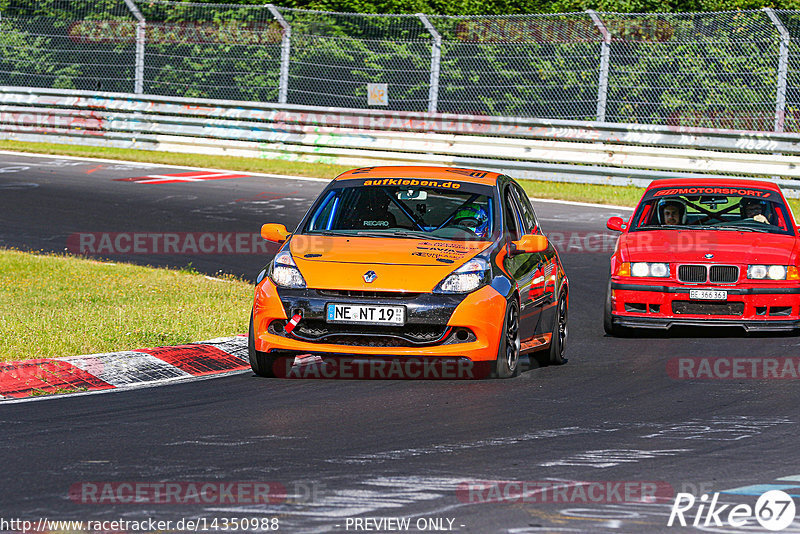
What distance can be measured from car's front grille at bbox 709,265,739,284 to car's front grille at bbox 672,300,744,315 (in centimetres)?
20

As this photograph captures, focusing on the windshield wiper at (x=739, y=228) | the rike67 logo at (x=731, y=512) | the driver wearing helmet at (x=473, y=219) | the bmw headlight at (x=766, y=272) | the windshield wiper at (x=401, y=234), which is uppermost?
the driver wearing helmet at (x=473, y=219)

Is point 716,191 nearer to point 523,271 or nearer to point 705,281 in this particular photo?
point 705,281

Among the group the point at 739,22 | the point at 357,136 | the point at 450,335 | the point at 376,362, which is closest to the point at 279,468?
the point at 450,335

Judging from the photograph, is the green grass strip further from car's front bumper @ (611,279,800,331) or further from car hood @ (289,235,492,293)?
car's front bumper @ (611,279,800,331)

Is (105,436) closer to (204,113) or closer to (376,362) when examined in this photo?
(376,362)

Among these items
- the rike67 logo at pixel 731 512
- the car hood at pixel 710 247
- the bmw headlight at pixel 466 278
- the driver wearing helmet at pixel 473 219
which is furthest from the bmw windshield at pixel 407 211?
the rike67 logo at pixel 731 512

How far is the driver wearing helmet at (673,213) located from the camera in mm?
12797

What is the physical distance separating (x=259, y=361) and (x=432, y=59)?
15.4 metres

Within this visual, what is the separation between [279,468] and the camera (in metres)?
6.43

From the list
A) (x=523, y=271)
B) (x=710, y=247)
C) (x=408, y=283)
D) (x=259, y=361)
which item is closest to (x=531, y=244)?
(x=523, y=271)

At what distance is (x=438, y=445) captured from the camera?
277 inches

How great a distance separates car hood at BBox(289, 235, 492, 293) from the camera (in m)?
8.89

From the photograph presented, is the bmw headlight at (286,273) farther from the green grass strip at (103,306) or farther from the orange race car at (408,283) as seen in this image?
the green grass strip at (103,306)

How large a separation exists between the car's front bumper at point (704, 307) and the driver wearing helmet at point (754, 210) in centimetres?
140
